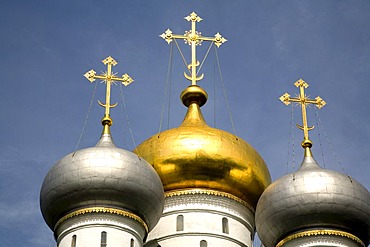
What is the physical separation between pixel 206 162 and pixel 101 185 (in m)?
3.51

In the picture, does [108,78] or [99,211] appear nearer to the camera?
[99,211]

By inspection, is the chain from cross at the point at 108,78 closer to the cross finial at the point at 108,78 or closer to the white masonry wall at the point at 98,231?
the cross finial at the point at 108,78

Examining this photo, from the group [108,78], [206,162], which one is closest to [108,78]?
[108,78]

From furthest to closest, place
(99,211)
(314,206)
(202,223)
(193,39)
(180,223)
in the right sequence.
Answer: (193,39)
(180,223)
(202,223)
(314,206)
(99,211)

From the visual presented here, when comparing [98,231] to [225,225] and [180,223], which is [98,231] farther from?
[225,225]

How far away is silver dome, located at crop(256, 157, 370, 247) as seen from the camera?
19.2m

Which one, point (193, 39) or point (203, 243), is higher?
point (193, 39)

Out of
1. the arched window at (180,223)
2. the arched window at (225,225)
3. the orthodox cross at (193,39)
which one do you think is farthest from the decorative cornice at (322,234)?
the orthodox cross at (193,39)

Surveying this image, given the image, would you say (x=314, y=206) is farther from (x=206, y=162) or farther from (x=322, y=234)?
(x=206, y=162)

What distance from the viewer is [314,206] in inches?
755

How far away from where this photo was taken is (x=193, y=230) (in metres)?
21.6

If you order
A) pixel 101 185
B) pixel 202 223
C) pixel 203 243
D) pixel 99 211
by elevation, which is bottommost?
pixel 99 211

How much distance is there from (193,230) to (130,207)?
261 cm

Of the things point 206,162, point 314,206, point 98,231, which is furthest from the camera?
point 206,162
